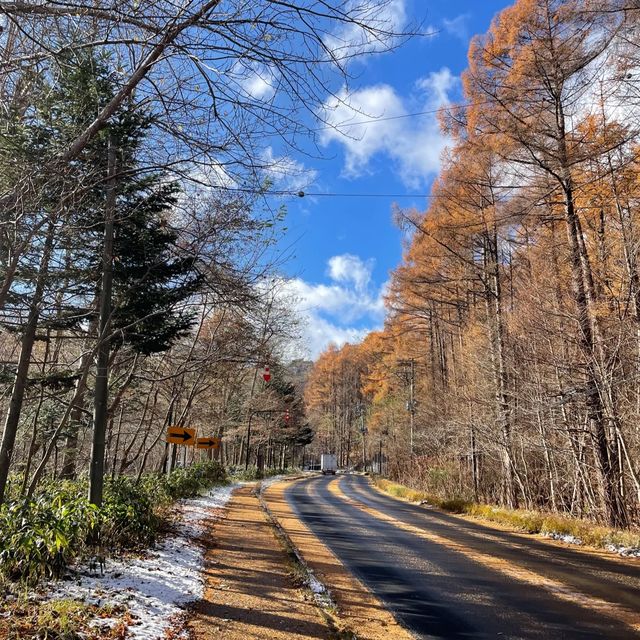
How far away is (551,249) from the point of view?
41.6ft

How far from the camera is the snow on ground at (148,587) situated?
435 cm

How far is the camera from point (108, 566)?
19.1 ft

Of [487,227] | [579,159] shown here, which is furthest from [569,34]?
[487,227]

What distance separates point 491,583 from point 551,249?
8916mm

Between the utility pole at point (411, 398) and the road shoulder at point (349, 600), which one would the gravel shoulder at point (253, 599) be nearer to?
the road shoulder at point (349, 600)

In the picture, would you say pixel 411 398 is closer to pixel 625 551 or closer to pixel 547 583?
pixel 625 551

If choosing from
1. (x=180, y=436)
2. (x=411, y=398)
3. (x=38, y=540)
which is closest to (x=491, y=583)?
(x=38, y=540)

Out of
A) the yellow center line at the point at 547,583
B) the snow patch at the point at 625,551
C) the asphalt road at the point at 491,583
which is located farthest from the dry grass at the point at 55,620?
the snow patch at the point at 625,551

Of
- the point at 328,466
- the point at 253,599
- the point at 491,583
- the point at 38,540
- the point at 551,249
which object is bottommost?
the point at 328,466

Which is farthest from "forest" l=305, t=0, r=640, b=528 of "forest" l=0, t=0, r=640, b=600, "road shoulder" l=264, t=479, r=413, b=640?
"road shoulder" l=264, t=479, r=413, b=640

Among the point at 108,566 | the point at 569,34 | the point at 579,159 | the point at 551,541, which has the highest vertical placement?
the point at 569,34

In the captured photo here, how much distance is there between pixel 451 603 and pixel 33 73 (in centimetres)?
633

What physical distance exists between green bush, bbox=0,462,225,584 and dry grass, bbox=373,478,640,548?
810 centimetres

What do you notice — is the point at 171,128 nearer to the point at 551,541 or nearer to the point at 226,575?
the point at 226,575
